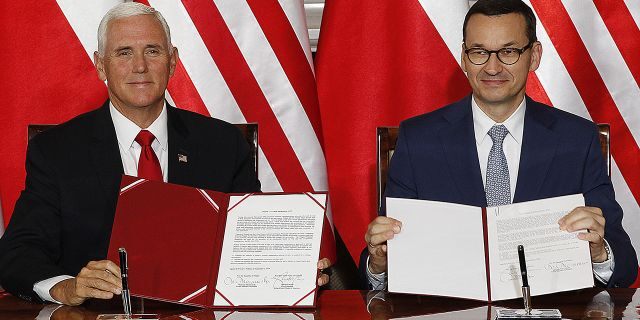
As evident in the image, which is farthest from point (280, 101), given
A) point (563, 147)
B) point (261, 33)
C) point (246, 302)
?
point (246, 302)

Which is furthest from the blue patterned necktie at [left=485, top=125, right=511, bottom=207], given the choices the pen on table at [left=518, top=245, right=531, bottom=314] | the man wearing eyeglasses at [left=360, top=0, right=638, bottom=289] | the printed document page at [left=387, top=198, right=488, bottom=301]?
the pen on table at [left=518, top=245, right=531, bottom=314]

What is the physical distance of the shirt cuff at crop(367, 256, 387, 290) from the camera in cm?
253

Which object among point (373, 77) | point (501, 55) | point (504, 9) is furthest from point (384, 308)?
point (373, 77)

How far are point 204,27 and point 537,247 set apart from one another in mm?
1774

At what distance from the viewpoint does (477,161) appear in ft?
9.07

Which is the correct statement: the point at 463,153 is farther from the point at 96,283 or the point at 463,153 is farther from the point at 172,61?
the point at 96,283

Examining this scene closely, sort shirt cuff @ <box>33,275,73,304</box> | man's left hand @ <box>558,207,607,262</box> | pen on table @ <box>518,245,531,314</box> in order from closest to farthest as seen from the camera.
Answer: pen on table @ <box>518,245,531,314</box> < man's left hand @ <box>558,207,607,262</box> < shirt cuff @ <box>33,275,73,304</box>

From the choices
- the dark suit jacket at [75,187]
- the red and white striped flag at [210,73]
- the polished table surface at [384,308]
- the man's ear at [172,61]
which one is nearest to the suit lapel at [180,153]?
the dark suit jacket at [75,187]

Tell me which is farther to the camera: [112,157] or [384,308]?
[112,157]

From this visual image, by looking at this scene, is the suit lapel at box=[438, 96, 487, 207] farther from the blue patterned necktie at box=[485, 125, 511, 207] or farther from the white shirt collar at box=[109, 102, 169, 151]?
the white shirt collar at box=[109, 102, 169, 151]

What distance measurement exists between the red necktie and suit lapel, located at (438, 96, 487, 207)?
2.84 feet

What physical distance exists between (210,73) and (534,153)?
134 centimetres

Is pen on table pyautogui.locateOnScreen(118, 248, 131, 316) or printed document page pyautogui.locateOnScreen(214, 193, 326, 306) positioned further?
printed document page pyautogui.locateOnScreen(214, 193, 326, 306)

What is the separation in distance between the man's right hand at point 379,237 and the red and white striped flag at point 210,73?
3.19ft
